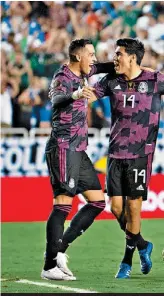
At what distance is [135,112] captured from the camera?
7.99 metres

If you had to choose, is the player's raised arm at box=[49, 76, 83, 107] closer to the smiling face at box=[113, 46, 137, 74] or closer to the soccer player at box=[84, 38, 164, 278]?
the soccer player at box=[84, 38, 164, 278]

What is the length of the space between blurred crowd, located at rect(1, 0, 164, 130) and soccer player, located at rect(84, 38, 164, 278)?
799 cm

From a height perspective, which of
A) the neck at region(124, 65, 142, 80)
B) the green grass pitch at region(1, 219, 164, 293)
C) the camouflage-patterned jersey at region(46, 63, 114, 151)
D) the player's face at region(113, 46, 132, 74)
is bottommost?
the green grass pitch at region(1, 219, 164, 293)

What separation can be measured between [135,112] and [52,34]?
968 centimetres

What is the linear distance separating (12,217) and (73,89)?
18.8 feet

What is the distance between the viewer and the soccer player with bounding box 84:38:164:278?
8.00 metres

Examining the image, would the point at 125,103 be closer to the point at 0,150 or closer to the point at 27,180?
the point at 27,180

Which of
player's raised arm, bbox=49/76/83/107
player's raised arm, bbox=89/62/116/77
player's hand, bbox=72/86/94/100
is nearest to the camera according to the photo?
player's hand, bbox=72/86/94/100

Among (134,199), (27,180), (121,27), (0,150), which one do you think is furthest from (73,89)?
(121,27)

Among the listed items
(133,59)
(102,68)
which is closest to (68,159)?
(102,68)

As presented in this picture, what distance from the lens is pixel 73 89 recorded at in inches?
314

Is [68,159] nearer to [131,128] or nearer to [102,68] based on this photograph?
[131,128]

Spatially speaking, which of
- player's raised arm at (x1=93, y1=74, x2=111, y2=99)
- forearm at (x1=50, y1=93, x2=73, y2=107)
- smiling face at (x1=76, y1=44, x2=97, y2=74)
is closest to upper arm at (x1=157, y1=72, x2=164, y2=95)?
player's raised arm at (x1=93, y1=74, x2=111, y2=99)

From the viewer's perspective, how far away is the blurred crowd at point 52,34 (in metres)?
16.6
